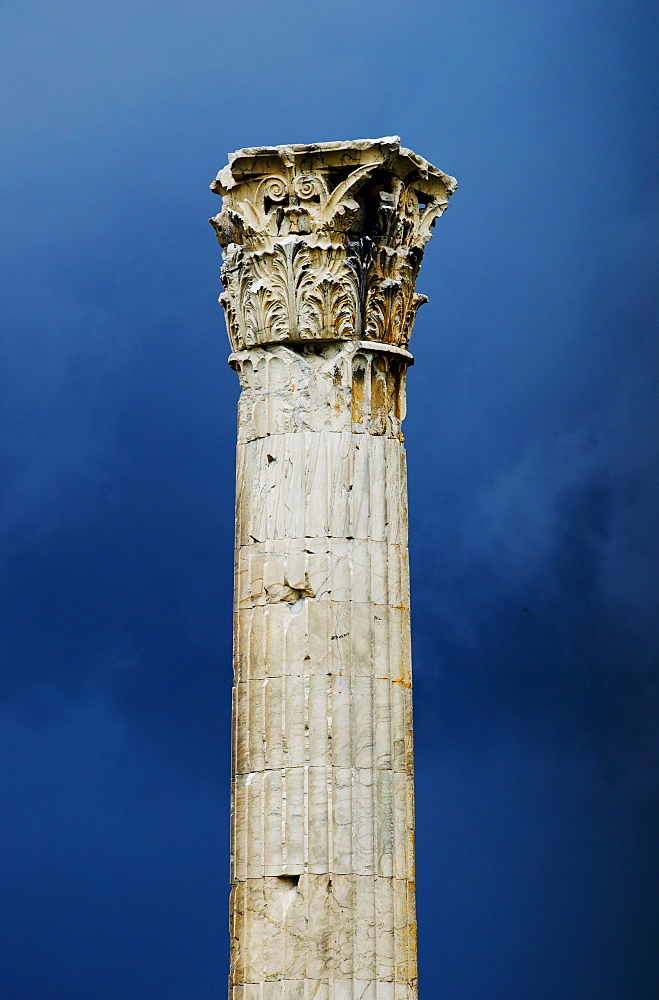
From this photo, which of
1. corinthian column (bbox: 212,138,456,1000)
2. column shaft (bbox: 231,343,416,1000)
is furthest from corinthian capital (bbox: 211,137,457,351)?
column shaft (bbox: 231,343,416,1000)

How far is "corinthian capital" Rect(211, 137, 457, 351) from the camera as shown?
63.9ft

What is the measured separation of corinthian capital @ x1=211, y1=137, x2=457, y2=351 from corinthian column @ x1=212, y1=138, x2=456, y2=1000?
2cm

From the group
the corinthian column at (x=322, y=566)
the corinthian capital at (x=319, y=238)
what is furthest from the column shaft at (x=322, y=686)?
the corinthian capital at (x=319, y=238)

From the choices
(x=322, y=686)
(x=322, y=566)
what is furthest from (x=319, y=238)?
(x=322, y=686)

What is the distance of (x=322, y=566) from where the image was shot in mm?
18719

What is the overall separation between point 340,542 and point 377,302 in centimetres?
296

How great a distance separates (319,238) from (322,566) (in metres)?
3.86

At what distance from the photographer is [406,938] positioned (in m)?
18.2

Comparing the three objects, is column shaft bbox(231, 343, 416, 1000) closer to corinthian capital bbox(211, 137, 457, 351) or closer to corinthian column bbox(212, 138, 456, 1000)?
corinthian column bbox(212, 138, 456, 1000)

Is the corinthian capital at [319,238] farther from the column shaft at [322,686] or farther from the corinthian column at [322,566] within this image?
the column shaft at [322,686]

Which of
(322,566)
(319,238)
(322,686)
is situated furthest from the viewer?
(319,238)

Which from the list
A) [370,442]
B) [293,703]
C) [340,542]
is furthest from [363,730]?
[370,442]

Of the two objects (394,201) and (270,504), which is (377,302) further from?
(270,504)

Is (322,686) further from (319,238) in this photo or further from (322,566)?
(319,238)
